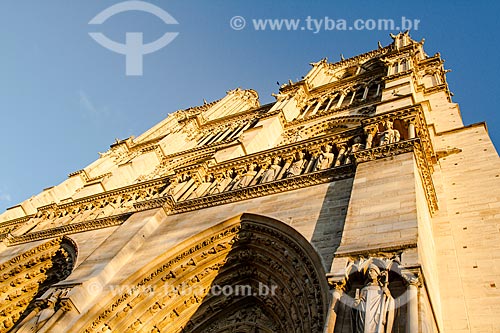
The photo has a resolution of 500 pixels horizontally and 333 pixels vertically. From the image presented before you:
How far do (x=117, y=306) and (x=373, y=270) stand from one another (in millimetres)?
5059

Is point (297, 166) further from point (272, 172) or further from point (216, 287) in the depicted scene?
point (216, 287)

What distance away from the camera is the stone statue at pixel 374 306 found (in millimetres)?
4074

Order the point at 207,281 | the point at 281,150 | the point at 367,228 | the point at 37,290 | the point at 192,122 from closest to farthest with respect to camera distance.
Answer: the point at 367,228
the point at 207,281
the point at 281,150
the point at 37,290
the point at 192,122

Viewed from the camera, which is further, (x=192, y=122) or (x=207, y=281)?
(x=192, y=122)

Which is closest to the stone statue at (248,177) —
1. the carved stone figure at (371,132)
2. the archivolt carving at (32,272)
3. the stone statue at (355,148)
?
the stone statue at (355,148)

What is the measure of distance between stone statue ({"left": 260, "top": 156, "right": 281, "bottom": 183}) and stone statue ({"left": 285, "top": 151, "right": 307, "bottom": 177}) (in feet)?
1.19

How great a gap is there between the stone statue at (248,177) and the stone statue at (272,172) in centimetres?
39

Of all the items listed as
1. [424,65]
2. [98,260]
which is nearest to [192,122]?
[424,65]

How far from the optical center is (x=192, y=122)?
77.2ft

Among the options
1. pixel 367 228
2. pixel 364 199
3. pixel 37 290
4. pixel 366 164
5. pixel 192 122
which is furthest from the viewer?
pixel 192 122

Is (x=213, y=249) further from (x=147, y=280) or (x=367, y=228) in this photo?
(x=367, y=228)

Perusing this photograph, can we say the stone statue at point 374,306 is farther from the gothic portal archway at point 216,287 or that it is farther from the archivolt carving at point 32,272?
the archivolt carving at point 32,272

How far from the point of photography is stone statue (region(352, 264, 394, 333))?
4.07 m

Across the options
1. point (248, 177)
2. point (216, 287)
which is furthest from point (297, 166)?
point (216, 287)
